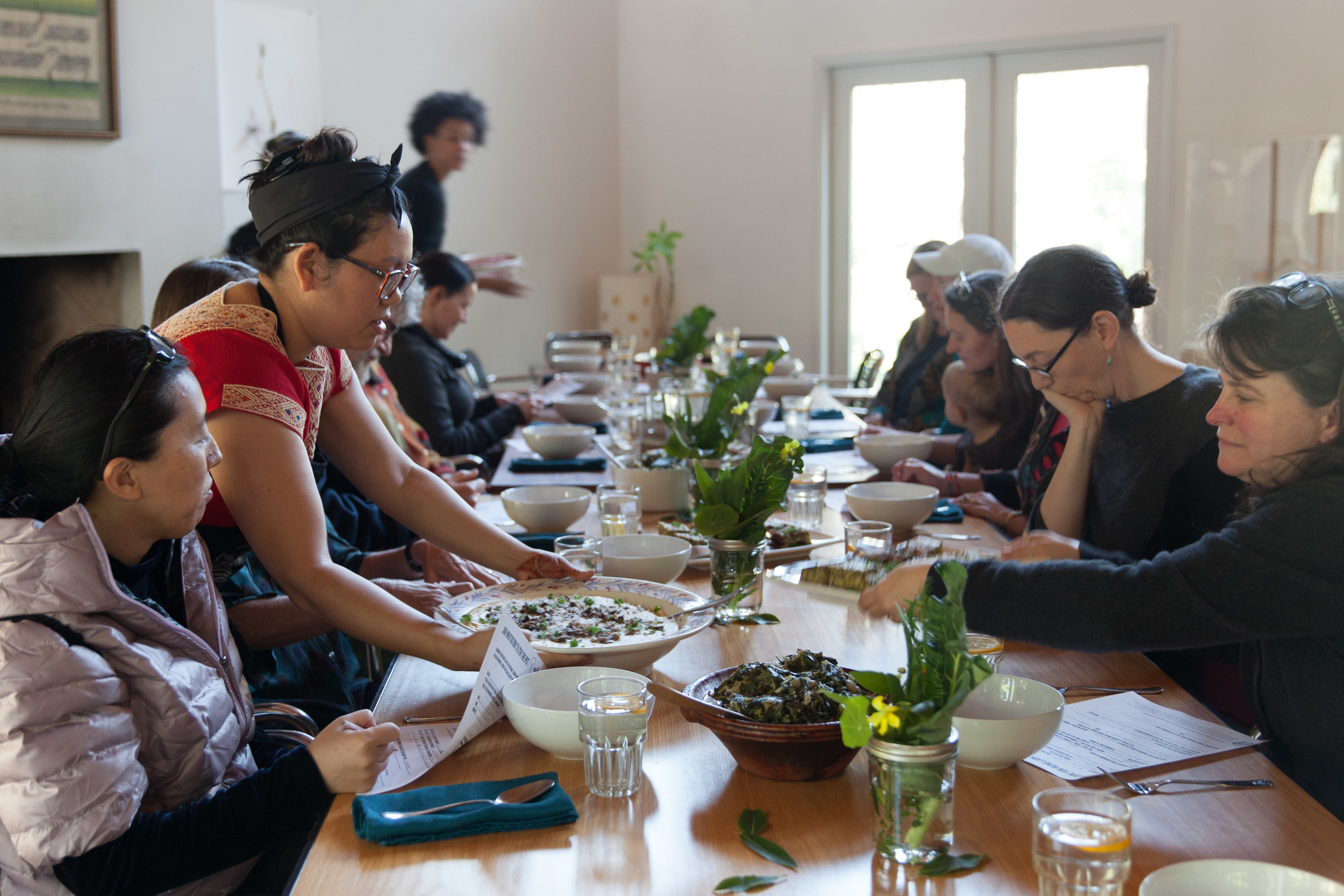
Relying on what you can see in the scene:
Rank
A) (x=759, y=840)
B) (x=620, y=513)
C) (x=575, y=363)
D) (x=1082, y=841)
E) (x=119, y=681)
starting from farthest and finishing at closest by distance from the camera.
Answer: (x=575, y=363) → (x=620, y=513) → (x=119, y=681) → (x=759, y=840) → (x=1082, y=841)

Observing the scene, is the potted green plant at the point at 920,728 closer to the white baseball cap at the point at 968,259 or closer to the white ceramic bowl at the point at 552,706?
the white ceramic bowl at the point at 552,706

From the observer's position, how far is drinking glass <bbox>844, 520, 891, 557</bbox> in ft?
5.99

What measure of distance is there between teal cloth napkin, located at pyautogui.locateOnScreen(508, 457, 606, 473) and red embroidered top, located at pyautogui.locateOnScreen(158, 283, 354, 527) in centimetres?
124

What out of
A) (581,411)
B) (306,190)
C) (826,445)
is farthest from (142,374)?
(581,411)

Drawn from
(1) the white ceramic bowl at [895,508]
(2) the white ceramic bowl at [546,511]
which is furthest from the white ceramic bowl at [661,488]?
(1) the white ceramic bowl at [895,508]

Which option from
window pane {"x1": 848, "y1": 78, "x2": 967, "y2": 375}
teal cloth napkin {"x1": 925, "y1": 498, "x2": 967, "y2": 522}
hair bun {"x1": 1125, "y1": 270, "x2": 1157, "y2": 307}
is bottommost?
teal cloth napkin {"x1": 925, "y1": 498, "x2": 967, "y2": 522}

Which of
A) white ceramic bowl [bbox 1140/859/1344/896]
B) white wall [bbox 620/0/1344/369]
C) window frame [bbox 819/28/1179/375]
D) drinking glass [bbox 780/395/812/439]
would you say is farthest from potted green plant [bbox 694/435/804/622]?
white wall [bbox 620/0/1344/369]

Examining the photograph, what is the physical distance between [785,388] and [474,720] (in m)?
3.24

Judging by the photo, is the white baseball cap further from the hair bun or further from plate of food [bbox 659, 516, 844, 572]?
plate of food [bbox 659, 516, 844, 572]

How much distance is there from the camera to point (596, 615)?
5.10ft

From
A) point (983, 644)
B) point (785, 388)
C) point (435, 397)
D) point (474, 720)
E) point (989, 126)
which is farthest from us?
point (989, 126)

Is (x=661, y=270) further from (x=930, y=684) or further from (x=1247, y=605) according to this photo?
(x=930, y=684)

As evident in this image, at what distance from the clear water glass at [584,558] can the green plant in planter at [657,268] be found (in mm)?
5791

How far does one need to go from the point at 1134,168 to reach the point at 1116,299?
4931mm
